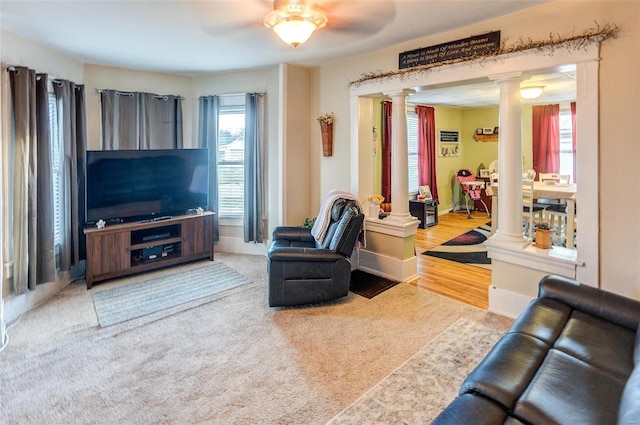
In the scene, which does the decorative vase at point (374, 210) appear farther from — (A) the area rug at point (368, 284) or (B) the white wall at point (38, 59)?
(B) the white wall at point (38, 59)

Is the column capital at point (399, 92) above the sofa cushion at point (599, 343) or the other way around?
above

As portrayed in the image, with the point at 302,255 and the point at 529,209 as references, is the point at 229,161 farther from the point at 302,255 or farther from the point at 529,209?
the point at 529,209

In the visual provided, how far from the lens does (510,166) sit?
316 cm

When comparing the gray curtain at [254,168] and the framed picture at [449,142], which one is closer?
the gray curtain at [254,168]

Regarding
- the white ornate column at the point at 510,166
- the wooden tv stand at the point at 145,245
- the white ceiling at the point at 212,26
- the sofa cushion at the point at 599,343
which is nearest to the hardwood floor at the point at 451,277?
the white ornate column at the point at 510,166

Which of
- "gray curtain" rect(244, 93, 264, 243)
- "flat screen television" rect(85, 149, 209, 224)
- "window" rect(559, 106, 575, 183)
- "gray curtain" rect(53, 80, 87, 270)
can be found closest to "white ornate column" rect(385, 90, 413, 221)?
"gray curtain" rect(244, 93, 264, 243)

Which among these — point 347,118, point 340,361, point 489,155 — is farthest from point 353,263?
point 489,155

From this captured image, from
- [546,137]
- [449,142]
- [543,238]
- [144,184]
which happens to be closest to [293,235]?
[144,184]

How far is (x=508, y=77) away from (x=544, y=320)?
2.00m

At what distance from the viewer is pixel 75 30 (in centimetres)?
325

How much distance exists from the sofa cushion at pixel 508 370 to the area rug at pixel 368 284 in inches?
74.3

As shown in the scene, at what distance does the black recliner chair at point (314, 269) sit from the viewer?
325cm

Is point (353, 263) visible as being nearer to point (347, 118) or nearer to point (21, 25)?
point (347, 118)

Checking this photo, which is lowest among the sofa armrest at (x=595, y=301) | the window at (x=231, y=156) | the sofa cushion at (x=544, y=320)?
the sofa cushion at (x=544, y=320)
